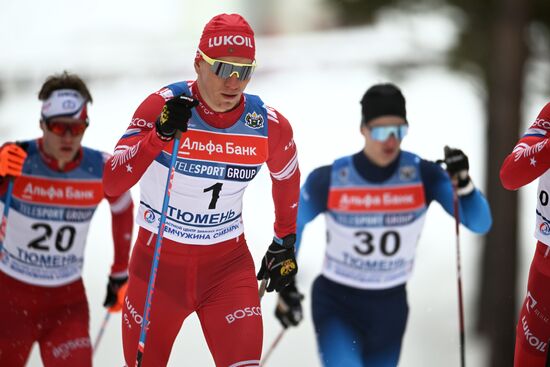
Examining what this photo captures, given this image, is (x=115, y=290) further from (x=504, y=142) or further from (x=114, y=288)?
(x=504, y=142)

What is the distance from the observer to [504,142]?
1195 centimetres

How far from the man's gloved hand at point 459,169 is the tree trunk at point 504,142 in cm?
581

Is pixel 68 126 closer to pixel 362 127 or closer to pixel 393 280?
pixel 362 127

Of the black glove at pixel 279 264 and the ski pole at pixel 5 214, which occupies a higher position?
the ski pole at pixel 5 214

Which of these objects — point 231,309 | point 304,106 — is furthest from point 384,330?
point 304,106

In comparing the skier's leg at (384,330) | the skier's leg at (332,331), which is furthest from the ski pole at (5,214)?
the skier's leg at (384,330)

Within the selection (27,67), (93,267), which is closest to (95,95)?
(27,67)

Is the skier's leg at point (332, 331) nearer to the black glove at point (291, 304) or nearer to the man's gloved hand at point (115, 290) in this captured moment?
the black glove at point (291, 304)

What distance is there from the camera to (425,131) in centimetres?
2314

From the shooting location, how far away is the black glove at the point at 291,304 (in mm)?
6223

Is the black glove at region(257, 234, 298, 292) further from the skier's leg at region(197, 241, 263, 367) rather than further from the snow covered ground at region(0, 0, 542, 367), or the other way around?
the snow covered ground at region(0, 0, 542, 367)

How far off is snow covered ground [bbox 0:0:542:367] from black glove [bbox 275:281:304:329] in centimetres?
209

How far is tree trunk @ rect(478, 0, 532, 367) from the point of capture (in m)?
11.5

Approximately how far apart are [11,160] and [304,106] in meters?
20.2
